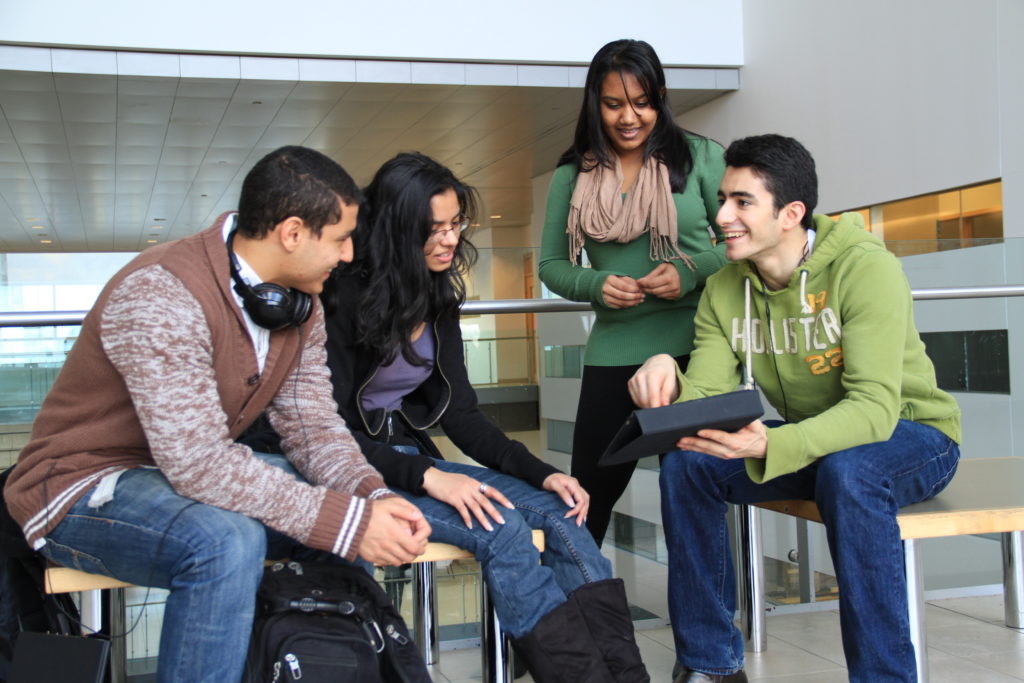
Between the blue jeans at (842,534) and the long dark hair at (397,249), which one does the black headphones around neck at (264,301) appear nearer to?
the long dark hair at (397,249)

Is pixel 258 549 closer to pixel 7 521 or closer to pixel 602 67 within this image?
pixel 7 521

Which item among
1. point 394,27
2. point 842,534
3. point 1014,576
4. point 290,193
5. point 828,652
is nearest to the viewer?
point 290,193

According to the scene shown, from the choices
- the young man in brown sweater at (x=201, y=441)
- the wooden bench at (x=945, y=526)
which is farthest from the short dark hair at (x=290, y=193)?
the wooden bench at (x=945, y=526)

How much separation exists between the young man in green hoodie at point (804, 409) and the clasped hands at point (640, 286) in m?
0.10

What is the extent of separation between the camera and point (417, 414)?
208 cm

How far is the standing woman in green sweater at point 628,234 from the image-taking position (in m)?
2.29

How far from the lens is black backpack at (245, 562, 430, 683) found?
4.70 ft

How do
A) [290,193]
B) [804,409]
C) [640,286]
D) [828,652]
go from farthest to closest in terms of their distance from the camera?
[828,652], [640,286], [804,409], [290,193]

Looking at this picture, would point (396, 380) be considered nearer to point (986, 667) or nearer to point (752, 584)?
point (752, 584)

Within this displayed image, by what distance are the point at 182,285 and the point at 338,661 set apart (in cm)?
62

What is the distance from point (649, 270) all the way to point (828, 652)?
1116 millimetres

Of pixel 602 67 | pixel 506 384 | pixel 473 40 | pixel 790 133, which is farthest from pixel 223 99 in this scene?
pixel 602 67

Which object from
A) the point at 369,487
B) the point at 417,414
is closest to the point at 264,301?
the point at 369,487

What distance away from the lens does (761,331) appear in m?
2.09
